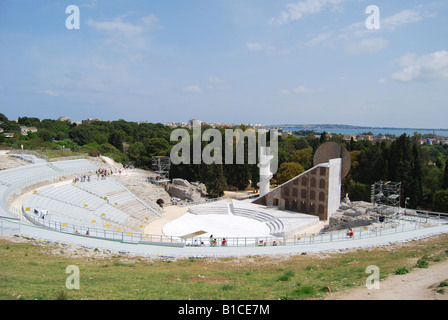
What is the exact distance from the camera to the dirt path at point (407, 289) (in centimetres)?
850

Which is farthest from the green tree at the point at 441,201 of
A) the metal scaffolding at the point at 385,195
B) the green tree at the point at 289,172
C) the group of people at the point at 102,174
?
the group of people at the point at 102,174

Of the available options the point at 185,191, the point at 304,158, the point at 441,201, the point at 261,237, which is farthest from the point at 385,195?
the point at 185,191

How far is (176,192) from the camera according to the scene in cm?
4238

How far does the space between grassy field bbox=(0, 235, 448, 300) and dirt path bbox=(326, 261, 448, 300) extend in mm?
702

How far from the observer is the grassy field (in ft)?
31.4

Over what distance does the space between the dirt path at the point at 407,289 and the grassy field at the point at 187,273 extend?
0.70 metres

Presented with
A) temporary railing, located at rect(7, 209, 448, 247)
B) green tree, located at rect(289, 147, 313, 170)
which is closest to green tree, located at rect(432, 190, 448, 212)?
temporary railing, located at rect(7, 209, 448, 247)

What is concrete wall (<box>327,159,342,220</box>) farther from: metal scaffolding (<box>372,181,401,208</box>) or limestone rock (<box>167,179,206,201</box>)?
limestone rock (<box>167,179,206,201</box>)

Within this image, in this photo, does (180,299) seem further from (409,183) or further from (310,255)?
(409,183)

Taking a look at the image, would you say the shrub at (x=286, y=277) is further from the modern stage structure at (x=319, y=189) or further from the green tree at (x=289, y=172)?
the green tree at (x=289, y=172)

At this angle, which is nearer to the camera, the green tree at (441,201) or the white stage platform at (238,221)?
the white stage platform at (238,221)

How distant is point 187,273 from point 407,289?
8417 millimetres
